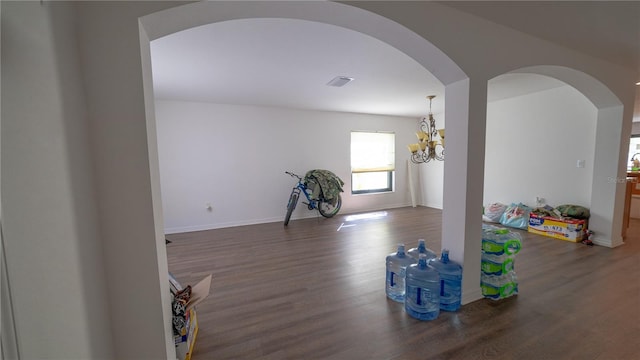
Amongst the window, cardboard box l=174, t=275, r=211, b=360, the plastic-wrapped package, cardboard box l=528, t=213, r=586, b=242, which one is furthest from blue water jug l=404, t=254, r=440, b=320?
the window

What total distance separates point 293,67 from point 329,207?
130 inches

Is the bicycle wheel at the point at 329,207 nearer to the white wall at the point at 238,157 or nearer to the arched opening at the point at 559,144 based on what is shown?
the white wall at the point at 238,157

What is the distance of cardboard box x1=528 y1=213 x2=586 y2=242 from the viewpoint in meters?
3.56

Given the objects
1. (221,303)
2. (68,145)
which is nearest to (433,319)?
(221,303)

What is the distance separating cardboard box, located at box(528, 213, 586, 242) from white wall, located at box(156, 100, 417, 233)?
340 centimetres

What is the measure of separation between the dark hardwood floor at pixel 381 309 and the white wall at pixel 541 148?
1.13m

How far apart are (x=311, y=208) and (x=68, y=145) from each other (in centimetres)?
442

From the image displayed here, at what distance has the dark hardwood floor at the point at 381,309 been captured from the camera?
1.63 metres

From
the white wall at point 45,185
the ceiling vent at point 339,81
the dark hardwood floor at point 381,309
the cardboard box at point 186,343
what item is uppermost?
the ceiling vent at point 339,81

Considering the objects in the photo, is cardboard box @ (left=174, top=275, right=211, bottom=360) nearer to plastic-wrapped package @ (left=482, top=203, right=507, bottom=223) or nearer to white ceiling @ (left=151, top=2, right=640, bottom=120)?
white ceiling @ (left=151, top=2, right=640, bottom=120)

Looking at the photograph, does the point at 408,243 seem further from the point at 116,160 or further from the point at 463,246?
the point at 116,160

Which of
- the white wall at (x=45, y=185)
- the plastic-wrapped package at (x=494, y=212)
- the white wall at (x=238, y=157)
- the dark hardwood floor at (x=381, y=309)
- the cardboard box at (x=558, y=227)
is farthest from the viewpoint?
the plastic-wrapped package at (x=494, y=212)

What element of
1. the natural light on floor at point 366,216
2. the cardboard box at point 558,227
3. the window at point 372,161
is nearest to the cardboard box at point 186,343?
the natural light on floor at point 366,216

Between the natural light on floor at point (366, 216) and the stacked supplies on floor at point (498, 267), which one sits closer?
the stacked supplies on floor at point (498, 267)
